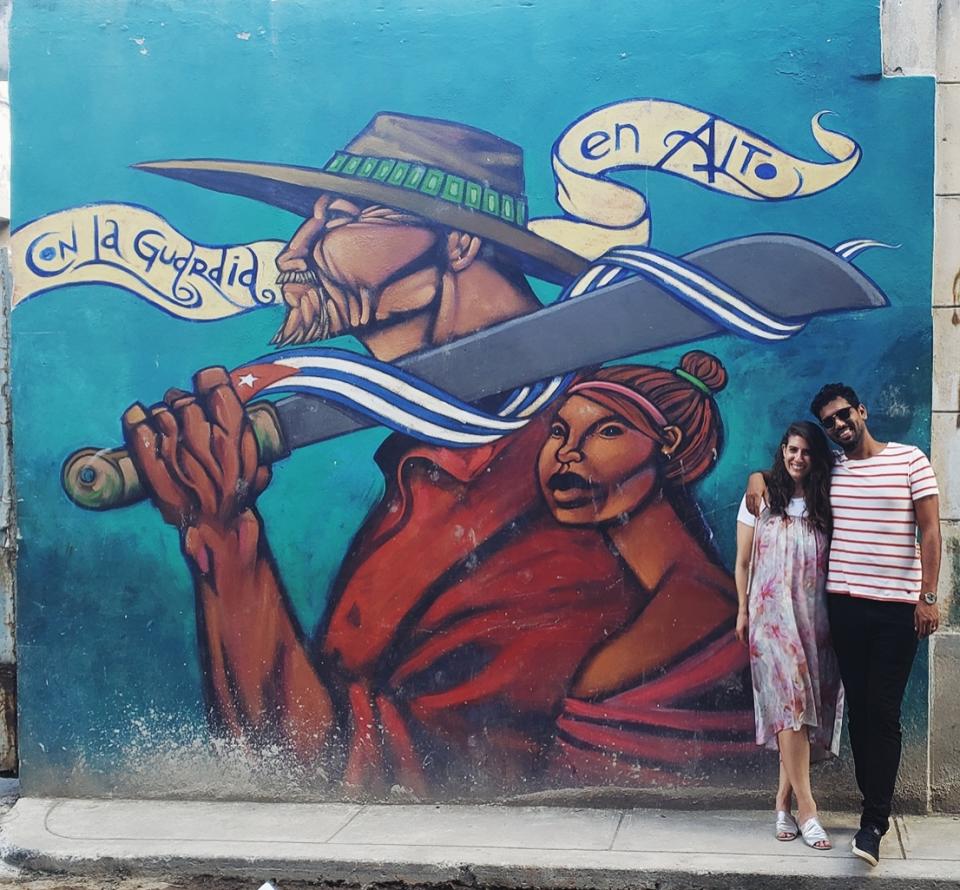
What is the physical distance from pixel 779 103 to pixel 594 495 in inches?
75.8

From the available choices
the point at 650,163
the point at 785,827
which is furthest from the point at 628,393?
the point at 785,827

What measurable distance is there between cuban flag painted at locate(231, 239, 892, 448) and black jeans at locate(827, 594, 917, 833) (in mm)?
1318

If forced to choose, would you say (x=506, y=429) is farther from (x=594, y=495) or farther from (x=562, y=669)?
(x=562, y=669)

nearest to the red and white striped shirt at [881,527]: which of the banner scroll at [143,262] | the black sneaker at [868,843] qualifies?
the black sneaker at [868,843]

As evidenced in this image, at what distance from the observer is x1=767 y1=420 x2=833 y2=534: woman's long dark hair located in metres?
5.29

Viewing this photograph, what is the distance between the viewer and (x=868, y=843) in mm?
5059

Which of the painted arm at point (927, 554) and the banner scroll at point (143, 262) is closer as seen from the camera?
the painted arm at point (927, 554)

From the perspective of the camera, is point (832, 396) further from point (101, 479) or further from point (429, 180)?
point (101, 479)

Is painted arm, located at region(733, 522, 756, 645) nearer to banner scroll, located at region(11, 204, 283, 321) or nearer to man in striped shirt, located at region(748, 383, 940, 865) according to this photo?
man in striped shirt, located at region(748, 383, 940, 865)

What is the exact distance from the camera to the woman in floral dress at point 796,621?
5.30m

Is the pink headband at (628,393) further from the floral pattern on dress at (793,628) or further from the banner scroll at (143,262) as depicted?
the banner scroll at (143,262)

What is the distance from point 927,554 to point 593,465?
152cm

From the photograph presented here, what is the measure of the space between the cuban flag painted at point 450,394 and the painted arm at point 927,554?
1048 millimetres

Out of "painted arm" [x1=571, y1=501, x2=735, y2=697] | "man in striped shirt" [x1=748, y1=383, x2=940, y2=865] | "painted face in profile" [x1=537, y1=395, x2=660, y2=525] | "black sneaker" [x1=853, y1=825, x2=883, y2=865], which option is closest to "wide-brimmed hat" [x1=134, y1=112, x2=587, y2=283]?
"painted face in profile" [x1=537, y1=395, x2=660, y2=525]
